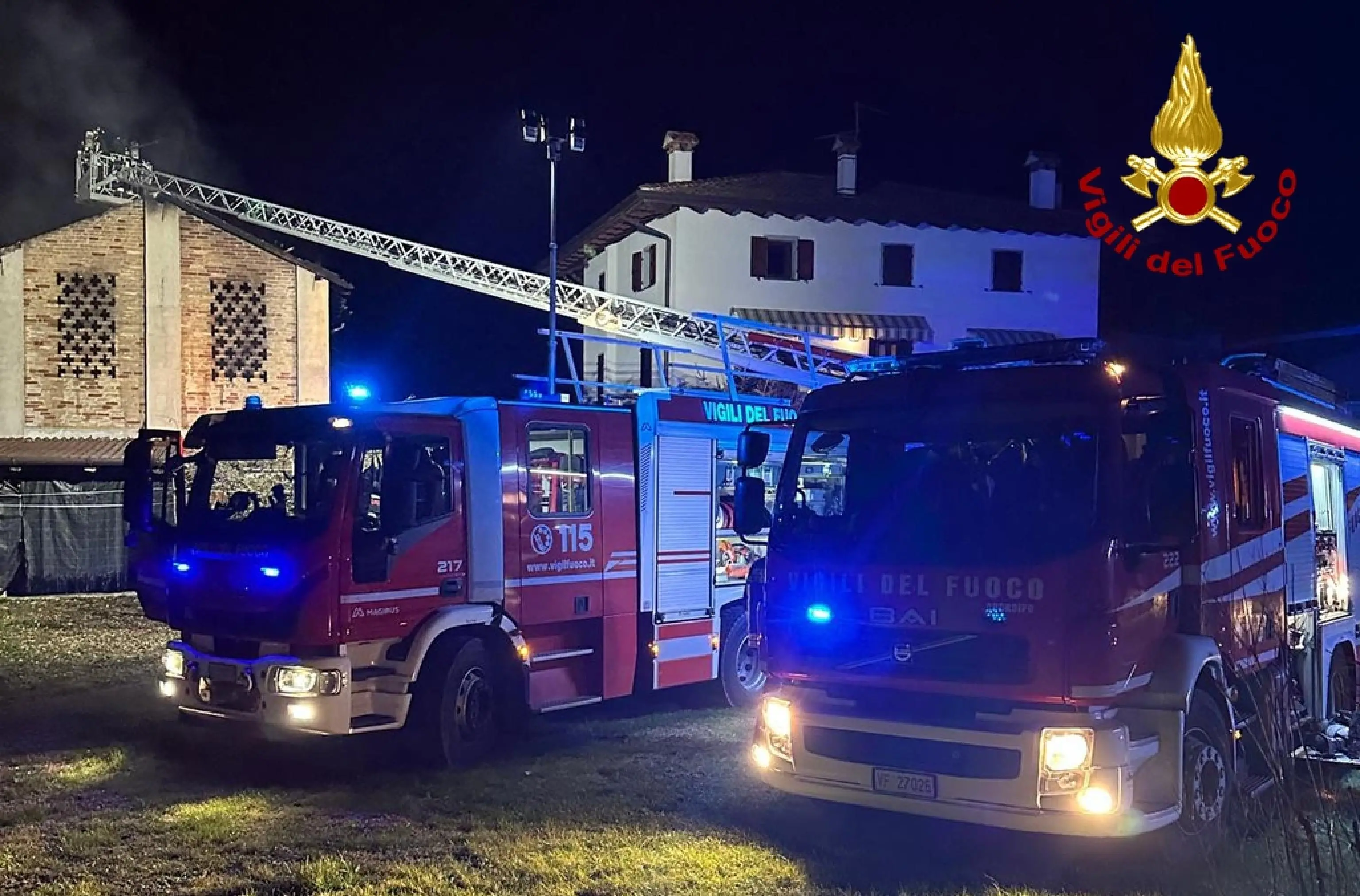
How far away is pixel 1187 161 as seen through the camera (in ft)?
63.9

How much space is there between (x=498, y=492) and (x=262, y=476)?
Answer: 1588mm

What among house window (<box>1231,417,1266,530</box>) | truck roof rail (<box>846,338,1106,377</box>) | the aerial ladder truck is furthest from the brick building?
house window (<box>1231,417,1266,530</box>)

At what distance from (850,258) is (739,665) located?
23.1 metres

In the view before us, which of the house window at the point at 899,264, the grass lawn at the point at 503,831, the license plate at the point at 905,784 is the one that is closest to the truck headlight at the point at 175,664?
the grass lawn at the point at 503,831

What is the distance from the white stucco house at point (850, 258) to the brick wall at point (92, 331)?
12.7 metres

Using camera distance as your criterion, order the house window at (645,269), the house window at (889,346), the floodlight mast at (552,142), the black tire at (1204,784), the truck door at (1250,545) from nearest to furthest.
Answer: the black tire at (1204,784), the truck door at (1250,545), the floodlight mast at (552,142), the house window at (889,346), the house window at (645,269)

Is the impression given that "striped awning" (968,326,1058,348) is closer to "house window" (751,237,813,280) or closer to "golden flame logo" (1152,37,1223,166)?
"house window" (751,237,813,280)

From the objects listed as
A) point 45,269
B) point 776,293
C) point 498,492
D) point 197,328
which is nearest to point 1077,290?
point 776,293

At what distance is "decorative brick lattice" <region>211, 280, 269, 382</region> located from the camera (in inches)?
870

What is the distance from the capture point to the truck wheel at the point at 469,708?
7.93 m

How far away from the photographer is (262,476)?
315 inches

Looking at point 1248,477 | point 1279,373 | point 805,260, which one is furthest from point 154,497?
point 805,260

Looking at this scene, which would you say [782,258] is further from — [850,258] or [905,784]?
[905,784]

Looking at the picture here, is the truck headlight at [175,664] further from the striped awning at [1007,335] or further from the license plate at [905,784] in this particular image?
the striped awning at [1007,335]
